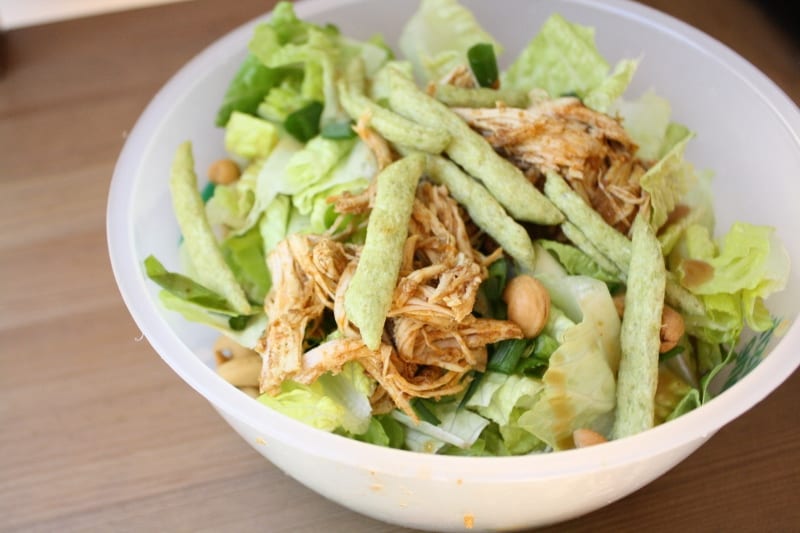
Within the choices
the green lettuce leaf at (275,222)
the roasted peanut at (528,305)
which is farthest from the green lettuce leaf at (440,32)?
the roasted peanut at (528,305)

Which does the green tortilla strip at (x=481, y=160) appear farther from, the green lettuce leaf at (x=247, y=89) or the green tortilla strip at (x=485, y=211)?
the green lettuce leaf at (x=247, y=89)

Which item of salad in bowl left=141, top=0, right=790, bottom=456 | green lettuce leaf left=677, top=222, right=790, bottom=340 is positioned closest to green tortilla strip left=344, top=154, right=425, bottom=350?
salad in bowl left=141, top=0, right=790, bottom=456

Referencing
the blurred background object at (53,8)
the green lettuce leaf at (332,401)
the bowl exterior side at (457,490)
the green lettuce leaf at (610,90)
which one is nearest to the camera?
the bowl exterior side at (457,490)

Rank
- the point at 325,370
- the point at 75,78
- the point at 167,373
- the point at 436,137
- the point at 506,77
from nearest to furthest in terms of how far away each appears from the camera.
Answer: the point at 325,370 < the point at 436,137 < the point at 167,373 < the point at 506,77 < the point at 75,78

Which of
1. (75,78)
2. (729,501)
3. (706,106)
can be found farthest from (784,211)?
A: (75,78)

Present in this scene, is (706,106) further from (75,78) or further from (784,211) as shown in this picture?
(75,78)
